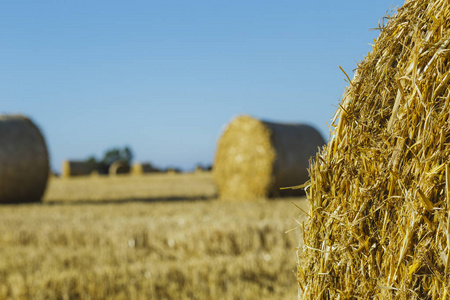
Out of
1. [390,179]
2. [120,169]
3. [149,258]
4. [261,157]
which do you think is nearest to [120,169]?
[120,169]

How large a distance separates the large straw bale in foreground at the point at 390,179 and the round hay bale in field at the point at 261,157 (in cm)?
677

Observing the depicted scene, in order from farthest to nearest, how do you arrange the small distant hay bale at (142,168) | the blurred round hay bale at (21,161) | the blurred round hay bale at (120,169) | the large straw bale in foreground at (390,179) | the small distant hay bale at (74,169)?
the blurred round hay bale at (120,169) < the small distant hay bale at (142,168) < the small distant hay bale at (74,169) < the blurred round hay bale at (21,161) < the large straw bale in foreground at (390,179)

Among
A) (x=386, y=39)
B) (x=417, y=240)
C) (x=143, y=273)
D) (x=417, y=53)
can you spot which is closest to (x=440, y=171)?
(x=417, y=240)

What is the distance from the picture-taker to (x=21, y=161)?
9.27m

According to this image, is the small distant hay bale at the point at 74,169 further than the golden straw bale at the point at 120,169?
No

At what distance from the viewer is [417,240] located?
5.00 ft

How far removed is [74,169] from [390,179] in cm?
2265

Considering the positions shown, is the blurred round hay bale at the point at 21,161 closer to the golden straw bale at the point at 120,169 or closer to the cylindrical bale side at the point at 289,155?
the cylindrical bale side at the point at 289,155

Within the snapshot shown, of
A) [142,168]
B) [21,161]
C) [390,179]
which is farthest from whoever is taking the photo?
[142,168]

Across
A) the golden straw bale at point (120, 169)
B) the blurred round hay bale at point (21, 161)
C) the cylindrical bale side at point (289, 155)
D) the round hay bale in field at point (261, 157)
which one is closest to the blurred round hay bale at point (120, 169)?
the golden straw bale at point (120, 169)

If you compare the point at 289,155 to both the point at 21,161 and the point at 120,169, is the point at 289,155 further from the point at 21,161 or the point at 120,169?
the point at 120,169

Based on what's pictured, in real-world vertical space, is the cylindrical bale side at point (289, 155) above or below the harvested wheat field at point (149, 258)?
above

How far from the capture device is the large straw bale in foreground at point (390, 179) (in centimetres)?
149

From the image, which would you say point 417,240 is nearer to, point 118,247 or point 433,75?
point 433,75
